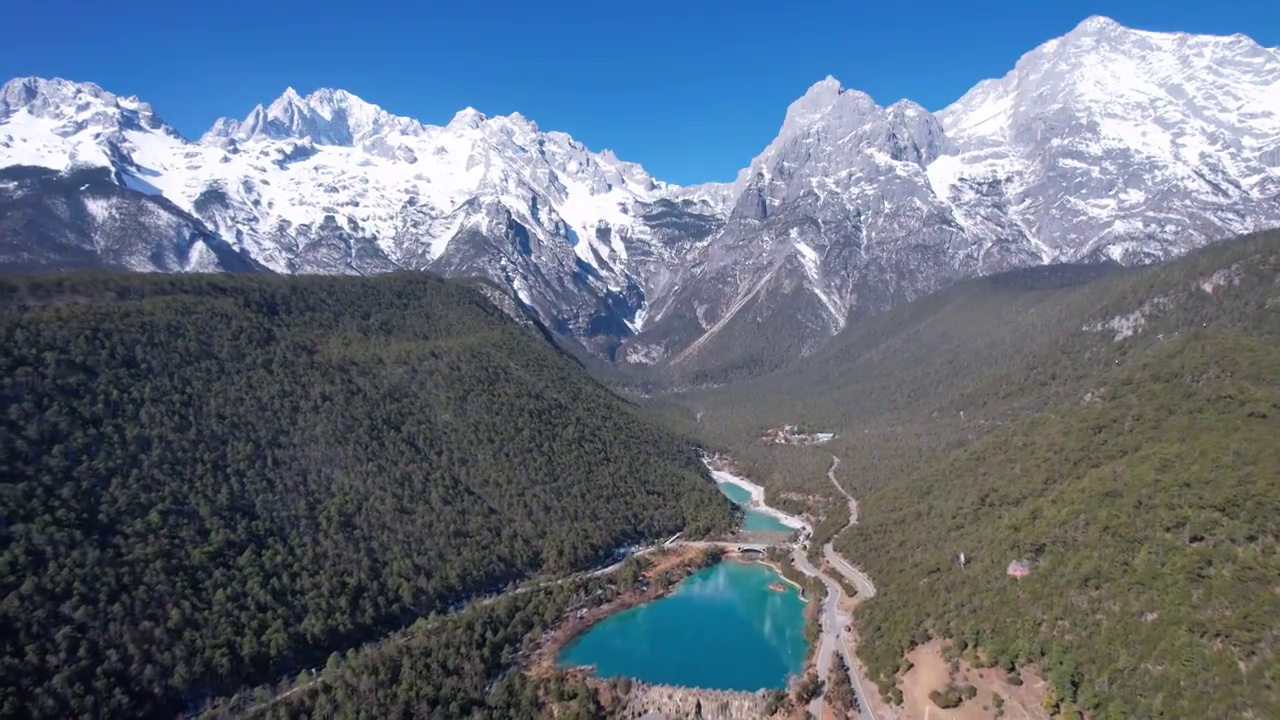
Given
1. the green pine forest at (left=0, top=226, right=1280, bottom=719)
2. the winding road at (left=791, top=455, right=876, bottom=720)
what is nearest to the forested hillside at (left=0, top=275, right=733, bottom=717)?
the green pine forest at (left=0, top=226, right=1280, bottom=719)

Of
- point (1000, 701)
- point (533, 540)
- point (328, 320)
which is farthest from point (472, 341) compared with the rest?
point (1000, 701)

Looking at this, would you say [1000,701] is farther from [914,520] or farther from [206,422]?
[206,422]

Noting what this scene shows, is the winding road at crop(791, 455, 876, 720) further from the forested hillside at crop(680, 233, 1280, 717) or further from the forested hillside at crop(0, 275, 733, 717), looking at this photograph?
the forested hillside at crop(0, 275, 733, 717)

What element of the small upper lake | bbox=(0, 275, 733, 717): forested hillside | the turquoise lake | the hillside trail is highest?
bbox=(0, 275, 733, 717): forested hillside

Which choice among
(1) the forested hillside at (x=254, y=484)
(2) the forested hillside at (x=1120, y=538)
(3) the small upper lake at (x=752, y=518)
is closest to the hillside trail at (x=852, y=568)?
(2) the forested hillside at (x=1120, y=538)

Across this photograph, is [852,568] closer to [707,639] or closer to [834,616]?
[834,616]

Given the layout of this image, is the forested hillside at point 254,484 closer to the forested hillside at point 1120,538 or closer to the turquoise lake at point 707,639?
the turquoise lake at point 707,639
